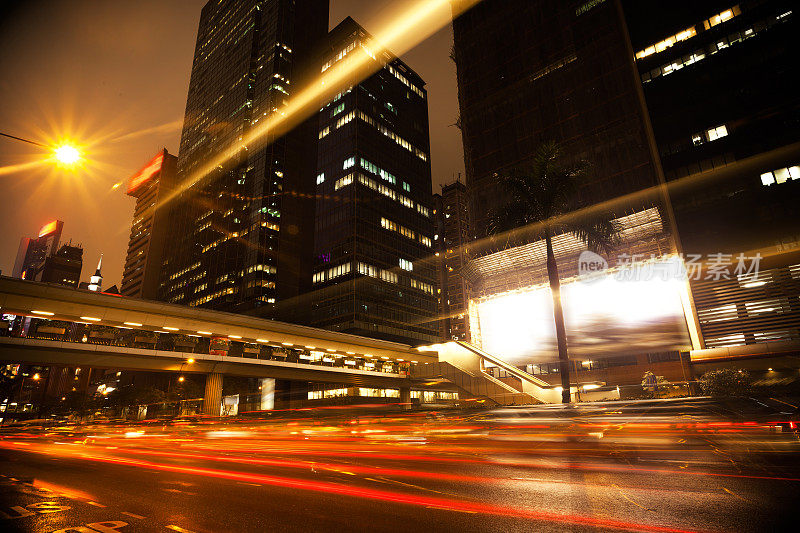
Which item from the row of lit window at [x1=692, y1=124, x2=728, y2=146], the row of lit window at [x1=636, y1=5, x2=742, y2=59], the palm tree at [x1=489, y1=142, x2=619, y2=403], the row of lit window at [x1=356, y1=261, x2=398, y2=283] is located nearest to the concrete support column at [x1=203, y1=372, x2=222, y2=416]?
the palm tree at [x1=489, y1=142, x2=619, y2=403]

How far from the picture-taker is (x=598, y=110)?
47.2 m

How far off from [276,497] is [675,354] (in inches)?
1524

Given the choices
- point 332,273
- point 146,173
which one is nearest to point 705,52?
point 332,273

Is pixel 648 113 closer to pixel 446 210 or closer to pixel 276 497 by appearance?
pixel 276 497

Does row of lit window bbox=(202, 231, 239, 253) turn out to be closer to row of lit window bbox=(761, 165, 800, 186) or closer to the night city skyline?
the night city skyline

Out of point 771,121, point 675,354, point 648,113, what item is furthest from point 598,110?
point 675,354

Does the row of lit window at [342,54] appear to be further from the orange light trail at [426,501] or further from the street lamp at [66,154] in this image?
the orange light trail at [426,501]

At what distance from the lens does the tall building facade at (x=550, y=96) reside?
45.1 metres

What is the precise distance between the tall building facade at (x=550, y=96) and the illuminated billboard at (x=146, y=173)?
16758cm

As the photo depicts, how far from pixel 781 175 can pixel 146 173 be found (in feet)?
710

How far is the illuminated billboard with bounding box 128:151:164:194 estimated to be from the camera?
18262cm

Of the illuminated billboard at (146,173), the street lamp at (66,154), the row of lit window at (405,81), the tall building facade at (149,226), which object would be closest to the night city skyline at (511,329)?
the street lamp at (66,154)

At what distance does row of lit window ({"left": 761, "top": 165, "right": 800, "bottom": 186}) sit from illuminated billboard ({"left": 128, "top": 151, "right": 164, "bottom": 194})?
204 metres
